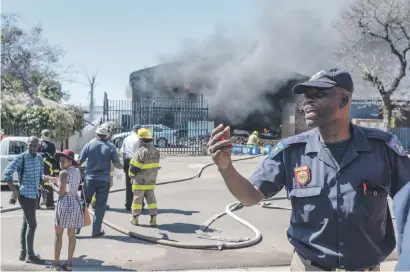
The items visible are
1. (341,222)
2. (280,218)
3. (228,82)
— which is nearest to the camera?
(341,222)

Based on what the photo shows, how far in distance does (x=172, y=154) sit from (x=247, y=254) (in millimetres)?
14680

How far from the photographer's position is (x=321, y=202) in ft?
7.11

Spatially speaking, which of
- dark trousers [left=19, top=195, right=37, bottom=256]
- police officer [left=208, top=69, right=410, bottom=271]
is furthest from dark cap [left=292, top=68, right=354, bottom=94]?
dark trousers [left=19, top=195, right=37, bottom=256]

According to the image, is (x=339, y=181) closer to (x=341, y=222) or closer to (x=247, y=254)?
(x=341, y=222)

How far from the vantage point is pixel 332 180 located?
2184mm

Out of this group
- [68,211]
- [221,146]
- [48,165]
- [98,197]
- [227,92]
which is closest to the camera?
[221,146]

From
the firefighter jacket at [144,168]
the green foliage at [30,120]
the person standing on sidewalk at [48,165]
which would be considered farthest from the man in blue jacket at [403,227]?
the green foliage at [30,120]

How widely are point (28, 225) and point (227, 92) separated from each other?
83.8ft

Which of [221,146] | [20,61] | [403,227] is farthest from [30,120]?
[403,227]

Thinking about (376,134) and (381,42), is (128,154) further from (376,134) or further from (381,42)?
(381,42)

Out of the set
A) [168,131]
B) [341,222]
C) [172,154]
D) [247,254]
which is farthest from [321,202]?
[168,131]

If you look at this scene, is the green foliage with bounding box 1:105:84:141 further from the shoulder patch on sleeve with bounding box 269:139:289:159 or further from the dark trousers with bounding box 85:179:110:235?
the shoulder patch on sleeve with bounding box 269:139:289:159

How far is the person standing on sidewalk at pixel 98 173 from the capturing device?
635cm

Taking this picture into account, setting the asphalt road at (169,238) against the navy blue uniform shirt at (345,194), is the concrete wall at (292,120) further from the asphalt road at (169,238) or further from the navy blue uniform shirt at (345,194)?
the navy blue uniform shirt at (345,194)
